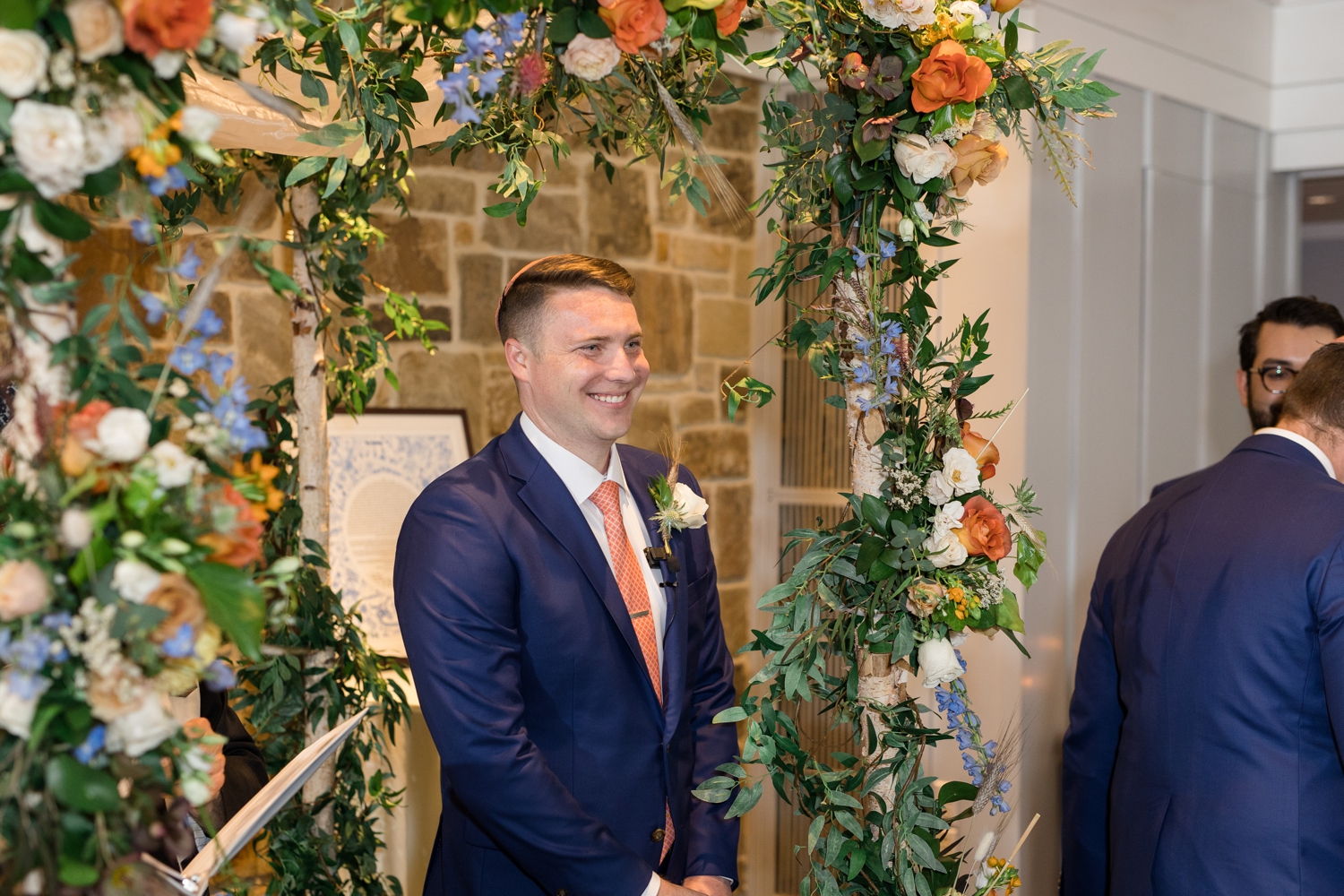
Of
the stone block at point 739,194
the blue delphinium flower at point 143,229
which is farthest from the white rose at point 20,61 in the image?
the stone block at point 739,194

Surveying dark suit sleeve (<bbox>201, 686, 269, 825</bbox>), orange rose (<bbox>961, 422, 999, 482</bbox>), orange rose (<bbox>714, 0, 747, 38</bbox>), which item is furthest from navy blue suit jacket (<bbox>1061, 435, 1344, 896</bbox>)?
dark suit sleeve (<bbox>201, 686, 269, 825</bbox>)

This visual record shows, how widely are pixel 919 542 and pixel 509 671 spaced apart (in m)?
0.64

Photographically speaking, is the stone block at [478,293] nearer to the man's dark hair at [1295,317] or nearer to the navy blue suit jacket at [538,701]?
the navy blue suit jacket at [538,701]

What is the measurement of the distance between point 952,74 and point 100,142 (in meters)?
1.05

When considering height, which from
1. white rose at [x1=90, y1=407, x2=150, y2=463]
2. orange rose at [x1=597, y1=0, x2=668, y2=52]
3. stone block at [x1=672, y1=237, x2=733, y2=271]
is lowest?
white rose at [x1=90, y1=407, x2=150, y2=463]

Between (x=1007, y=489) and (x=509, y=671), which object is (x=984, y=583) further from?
(x=1007, y=489)

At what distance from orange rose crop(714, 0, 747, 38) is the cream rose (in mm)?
895

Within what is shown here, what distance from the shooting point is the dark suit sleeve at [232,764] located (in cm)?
209

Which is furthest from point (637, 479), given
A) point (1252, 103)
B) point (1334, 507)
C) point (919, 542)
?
point (1252, 103)

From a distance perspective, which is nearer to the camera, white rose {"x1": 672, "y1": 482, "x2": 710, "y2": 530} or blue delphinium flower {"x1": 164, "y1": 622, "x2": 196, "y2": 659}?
blue delphinium flower {"x1": 164, "y1": 622, "x2": 196, "y2": 659}

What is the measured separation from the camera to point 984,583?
1592 mm

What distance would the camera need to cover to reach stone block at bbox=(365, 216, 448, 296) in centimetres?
338

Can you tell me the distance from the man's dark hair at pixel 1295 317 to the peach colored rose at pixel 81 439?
2984mm

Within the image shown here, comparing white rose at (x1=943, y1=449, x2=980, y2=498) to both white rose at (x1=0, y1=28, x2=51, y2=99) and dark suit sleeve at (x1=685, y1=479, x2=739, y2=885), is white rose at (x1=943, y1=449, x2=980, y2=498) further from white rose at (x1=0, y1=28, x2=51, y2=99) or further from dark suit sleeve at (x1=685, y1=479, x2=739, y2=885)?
white rose at (x1=0, y1=28, x2=51, y2=99)
